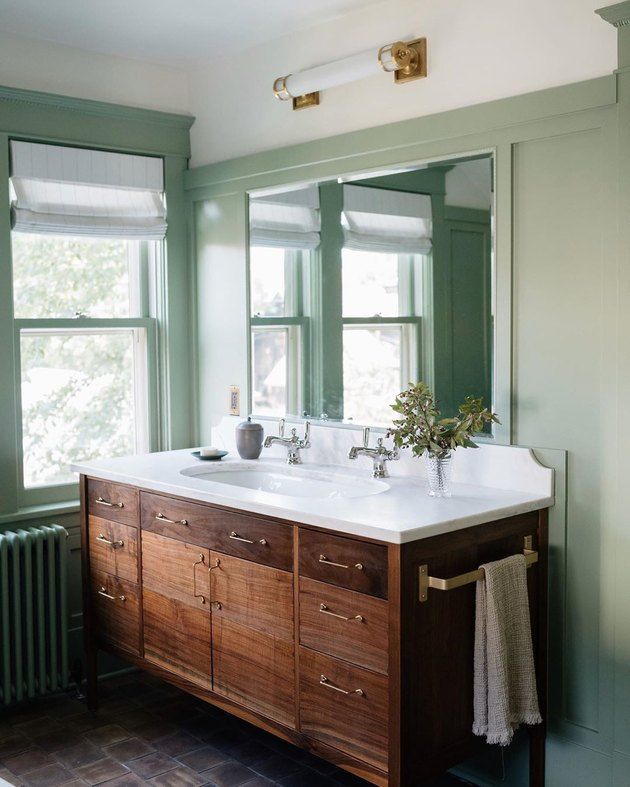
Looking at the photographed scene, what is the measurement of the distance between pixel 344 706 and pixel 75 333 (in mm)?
2133

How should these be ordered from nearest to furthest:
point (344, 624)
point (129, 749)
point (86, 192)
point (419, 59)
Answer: point (344, 624)
point (419, 59)
point (129, 749)
point (86, 192)

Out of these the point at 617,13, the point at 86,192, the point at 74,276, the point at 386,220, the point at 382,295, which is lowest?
the point at 382,295

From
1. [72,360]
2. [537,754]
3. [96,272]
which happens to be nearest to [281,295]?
[96,272]

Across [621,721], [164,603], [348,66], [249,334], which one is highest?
[348,66]

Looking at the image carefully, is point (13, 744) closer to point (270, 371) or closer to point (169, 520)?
point (169, 520)

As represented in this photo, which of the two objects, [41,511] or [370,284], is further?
[41,511]

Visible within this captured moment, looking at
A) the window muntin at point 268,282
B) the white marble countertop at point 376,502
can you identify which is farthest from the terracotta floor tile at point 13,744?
the window muntin at point 268,282

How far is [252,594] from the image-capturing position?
276 cm

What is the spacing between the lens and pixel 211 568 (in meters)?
2.91

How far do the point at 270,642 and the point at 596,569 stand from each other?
1009 millimetres

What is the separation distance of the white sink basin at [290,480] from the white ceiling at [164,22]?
171cm

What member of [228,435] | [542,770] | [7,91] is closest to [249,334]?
[228,435]

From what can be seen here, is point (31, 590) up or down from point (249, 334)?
down

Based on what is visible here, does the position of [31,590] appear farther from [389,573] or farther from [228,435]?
[389,573]
